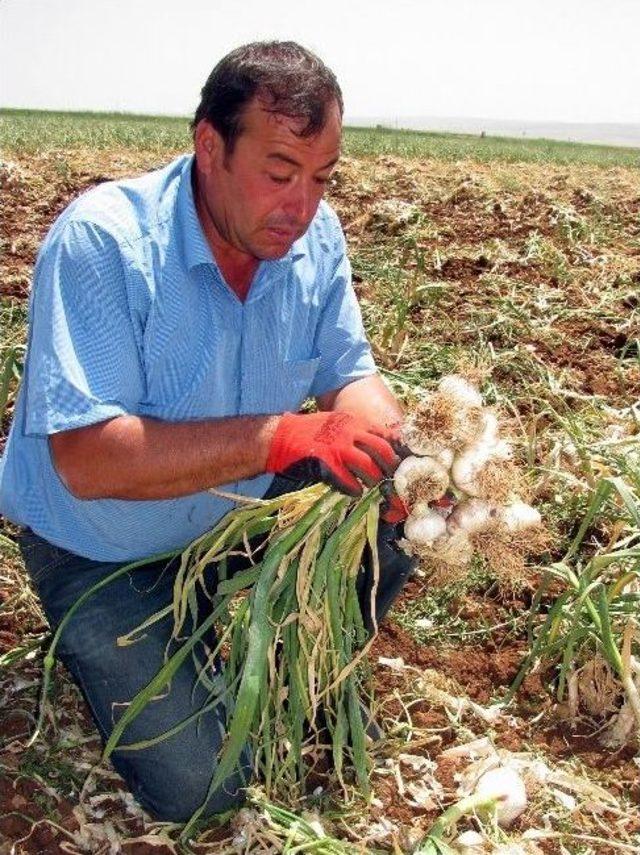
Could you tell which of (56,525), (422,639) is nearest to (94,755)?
(56,525)

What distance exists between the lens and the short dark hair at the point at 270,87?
5.55 ft

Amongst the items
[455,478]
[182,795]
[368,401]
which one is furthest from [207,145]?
[182,795]

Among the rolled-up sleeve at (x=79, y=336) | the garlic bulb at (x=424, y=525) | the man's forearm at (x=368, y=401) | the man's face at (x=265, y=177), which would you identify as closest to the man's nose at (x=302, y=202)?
the man's face at (x=265, y=177)

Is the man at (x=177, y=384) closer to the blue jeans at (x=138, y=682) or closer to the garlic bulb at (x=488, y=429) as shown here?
the blue jeans at (x=138, y=682)

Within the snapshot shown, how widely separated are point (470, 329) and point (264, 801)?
2.20 meters

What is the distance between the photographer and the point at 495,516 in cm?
180

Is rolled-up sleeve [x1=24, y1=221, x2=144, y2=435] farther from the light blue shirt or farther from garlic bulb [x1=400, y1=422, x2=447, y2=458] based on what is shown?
garlic bulb [x1=400, y1=422, x2=447, y2=458]

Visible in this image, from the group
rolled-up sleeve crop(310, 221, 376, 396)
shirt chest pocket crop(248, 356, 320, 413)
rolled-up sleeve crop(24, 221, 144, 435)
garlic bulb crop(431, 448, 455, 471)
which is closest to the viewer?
rolled-up sleeve crop(24, 221, 144, 435)

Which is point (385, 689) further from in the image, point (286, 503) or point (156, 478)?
point (156, 478)

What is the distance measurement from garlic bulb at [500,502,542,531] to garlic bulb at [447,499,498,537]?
1.0 inches

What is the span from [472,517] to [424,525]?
0.30 ft

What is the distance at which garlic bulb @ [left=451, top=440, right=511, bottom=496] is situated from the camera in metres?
1.73

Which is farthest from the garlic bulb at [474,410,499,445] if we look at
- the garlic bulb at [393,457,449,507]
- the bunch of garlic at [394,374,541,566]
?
the garlic bulb at [393,457,449,507]

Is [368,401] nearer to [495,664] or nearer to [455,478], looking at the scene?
[455,478]
